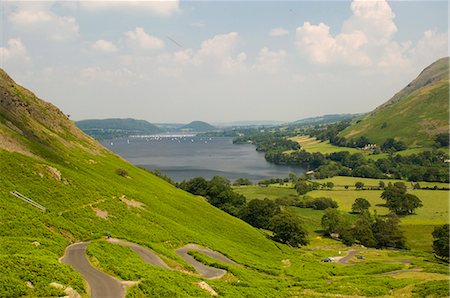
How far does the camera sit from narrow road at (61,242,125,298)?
2817cm

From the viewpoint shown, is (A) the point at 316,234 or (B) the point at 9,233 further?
(A) the point at 316,234

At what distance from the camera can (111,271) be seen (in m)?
32.9

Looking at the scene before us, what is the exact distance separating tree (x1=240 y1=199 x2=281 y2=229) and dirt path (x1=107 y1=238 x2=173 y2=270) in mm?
82058

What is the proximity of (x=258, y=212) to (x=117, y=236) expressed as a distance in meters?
82.4

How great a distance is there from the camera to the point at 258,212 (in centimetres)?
12475

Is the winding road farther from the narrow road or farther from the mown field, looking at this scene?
the mown field

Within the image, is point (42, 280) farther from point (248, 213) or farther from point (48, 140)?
point (248, 213)

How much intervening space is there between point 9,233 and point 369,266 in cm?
6664

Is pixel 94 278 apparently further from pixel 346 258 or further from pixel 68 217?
pixel 346 258

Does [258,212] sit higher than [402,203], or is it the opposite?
[258,212]

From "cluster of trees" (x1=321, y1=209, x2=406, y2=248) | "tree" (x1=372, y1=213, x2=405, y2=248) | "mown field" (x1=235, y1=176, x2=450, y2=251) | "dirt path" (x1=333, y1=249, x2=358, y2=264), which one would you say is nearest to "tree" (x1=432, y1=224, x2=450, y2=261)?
"tree" (x1=372, y1=213, x2=405, y2=248)

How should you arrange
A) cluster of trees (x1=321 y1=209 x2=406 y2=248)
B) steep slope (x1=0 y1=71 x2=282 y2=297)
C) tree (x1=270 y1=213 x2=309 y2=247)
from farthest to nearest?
cluster of trees (x1=321 y1=209 x2=406 y2=248) → tree (x1=270 y1=213 x2=309 y2=247) → steep slope (x1=0 y1=71 x2=282 y2=297)

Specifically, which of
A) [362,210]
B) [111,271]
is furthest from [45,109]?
[362,210]

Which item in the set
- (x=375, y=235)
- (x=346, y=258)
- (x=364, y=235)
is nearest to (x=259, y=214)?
(x=364, y=235)
